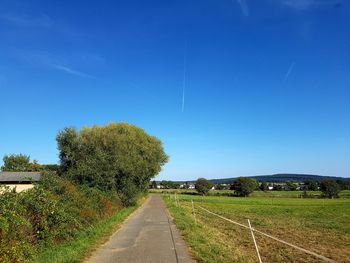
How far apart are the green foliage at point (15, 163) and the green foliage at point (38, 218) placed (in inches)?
3591

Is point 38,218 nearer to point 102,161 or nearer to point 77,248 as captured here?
point 77,248

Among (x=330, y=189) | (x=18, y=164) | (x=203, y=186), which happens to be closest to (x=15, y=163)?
(x=18, y=164)

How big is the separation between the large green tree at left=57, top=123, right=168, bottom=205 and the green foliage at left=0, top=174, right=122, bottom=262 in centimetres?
1428

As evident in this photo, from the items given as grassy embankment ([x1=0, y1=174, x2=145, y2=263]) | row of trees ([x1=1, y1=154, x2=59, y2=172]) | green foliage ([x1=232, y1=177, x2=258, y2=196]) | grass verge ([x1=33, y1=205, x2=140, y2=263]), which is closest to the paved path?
grass verge ([x1=33, y1=205, x2=140, y2=263])

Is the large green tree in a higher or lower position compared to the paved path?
higher

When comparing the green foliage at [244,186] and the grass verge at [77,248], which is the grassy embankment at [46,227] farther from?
the green foliage at [244,186]

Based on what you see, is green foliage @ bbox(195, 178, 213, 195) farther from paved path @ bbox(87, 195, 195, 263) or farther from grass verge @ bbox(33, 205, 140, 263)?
grass verge @ bbox(33, 205, 140, 263)

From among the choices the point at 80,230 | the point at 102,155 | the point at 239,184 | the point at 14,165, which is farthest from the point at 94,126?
the point at 239,184

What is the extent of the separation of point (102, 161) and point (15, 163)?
78.3 meters

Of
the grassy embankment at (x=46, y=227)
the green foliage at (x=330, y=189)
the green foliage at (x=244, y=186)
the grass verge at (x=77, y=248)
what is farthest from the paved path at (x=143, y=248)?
the green foliage at (x=244, y=186)

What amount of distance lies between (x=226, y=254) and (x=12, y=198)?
22.0 ft

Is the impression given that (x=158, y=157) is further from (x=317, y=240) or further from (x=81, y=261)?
(x=81, y=261)

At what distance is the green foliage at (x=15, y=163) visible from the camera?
106m

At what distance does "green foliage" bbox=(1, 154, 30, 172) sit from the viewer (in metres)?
106
